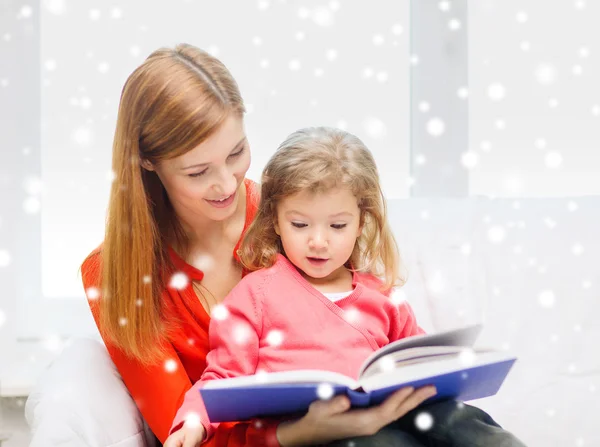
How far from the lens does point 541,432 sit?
4.79 feet

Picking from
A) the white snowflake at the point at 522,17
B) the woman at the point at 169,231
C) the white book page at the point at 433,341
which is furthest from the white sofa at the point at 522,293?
the white snowflake at the point at 522,17

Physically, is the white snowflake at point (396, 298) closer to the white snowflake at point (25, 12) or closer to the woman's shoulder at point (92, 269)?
the woman's shoulder at point (92, 269)

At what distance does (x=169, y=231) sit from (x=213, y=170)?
259 mm

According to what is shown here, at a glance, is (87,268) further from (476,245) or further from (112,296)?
(476,245)

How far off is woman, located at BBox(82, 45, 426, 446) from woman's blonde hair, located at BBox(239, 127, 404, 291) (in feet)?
0.23

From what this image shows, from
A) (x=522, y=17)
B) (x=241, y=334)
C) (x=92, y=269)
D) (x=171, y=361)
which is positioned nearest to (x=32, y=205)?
(x=92, y=269)

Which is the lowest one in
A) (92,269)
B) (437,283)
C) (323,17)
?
(437,283)

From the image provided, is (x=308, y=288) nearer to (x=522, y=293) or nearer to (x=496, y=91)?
(x=522, y=293)

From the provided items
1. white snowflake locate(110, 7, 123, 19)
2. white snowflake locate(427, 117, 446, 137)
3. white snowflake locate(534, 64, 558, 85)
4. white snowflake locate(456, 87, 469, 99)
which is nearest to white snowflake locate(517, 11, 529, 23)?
white snowflake locate(534, 64, 558, 85)

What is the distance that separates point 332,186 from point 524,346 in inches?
26.0

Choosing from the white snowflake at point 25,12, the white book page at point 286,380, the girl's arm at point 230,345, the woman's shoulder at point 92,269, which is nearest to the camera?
the white book page at point 286,380

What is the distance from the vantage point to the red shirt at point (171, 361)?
1.28m

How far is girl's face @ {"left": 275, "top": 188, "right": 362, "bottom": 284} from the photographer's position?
1208 mm

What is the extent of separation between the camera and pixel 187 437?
107 centimetres
